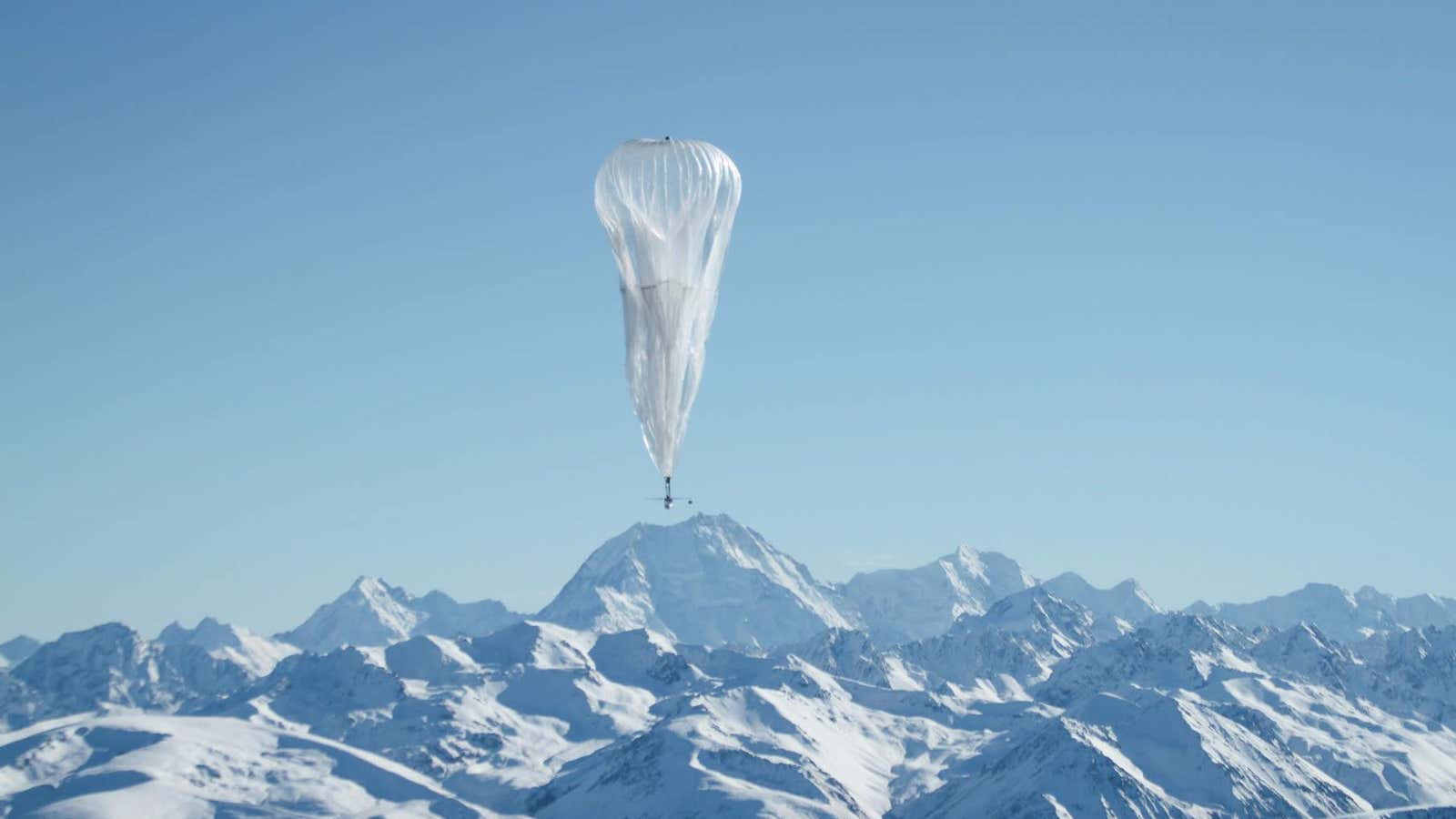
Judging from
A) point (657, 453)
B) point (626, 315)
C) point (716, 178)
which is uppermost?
point (716, 178)

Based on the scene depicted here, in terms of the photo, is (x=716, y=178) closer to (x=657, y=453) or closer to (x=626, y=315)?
(x=626, y=315)

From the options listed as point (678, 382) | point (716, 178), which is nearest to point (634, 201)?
point (716, 178)

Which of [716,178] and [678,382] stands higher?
[716,178]

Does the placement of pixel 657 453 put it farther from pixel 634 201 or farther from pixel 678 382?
pixel 634 201

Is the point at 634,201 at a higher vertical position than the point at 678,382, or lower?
higher

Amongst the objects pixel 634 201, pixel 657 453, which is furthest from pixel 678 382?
pixel 634 201

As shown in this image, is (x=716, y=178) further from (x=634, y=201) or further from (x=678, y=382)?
(x=678, y=382)
